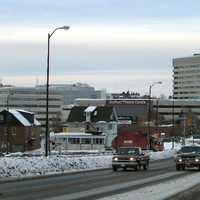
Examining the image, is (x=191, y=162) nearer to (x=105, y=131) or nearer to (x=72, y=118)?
(x=105, y=131)

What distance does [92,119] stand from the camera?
15950 cm

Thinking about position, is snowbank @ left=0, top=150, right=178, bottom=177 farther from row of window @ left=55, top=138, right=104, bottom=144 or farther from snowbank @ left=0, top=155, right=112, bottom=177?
row of window @ left=55, top=138, right=104, bottom=144

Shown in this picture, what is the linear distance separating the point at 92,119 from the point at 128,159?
111814 millimetres

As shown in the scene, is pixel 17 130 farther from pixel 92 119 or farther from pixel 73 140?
pixel 92 119

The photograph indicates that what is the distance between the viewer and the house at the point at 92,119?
150375mm

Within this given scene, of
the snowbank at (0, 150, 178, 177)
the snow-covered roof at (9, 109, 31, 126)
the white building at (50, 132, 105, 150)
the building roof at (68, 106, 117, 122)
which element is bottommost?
the snowbank at (0, 150, 178, 177)

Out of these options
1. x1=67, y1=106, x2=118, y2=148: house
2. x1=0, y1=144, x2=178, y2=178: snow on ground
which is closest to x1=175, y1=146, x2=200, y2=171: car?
x1=0, y1=144, x2=178, y2=178: snow on ground

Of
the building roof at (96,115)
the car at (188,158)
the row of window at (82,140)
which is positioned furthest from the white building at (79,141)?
the car at (188,158)

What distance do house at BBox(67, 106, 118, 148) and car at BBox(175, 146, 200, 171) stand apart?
97765mm

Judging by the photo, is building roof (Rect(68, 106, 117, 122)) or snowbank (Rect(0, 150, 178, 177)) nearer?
snowbank (Rect(0, 150, 178, 177))

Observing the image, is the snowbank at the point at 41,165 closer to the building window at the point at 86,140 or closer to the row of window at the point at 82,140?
the row of window at the point at 82,140

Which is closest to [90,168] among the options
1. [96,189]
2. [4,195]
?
[96,189]

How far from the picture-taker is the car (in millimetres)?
48031

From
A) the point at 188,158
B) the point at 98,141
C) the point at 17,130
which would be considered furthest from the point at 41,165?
the point at 98,141
